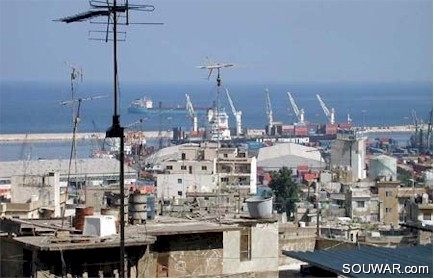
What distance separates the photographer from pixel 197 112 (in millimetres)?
62656

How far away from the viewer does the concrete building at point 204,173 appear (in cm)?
1834

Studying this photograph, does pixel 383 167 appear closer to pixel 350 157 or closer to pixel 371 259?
pixel 350 157

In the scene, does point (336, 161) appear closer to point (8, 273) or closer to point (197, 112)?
point (8, 273)

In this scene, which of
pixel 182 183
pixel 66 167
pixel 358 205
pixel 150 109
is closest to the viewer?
pixel 358 205

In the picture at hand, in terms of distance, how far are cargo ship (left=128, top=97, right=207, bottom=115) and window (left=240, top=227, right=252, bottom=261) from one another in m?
55.0

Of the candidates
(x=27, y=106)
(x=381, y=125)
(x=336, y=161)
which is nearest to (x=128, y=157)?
(x=336, y=161)

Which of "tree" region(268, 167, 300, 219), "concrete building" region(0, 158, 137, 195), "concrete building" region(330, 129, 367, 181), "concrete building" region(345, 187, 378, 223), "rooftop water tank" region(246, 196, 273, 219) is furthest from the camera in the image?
Answer: "concrete building" region(330, 129, 367, 181)

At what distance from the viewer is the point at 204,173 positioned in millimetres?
19906

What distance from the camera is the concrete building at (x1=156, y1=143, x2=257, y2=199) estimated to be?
18.3 m

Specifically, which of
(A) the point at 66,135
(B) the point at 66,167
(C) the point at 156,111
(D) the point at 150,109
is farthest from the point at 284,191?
(C) the point at 156,111

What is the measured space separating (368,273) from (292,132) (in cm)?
5302

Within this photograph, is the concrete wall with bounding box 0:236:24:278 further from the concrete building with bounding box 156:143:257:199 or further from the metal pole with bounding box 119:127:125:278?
the concrete building with bounding box 156:143:257:199

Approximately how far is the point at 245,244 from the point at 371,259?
2.25 feet

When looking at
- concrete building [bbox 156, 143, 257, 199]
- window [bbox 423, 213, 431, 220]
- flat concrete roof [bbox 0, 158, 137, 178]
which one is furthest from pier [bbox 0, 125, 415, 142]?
window [bbox 423, 213, 431, 220]
